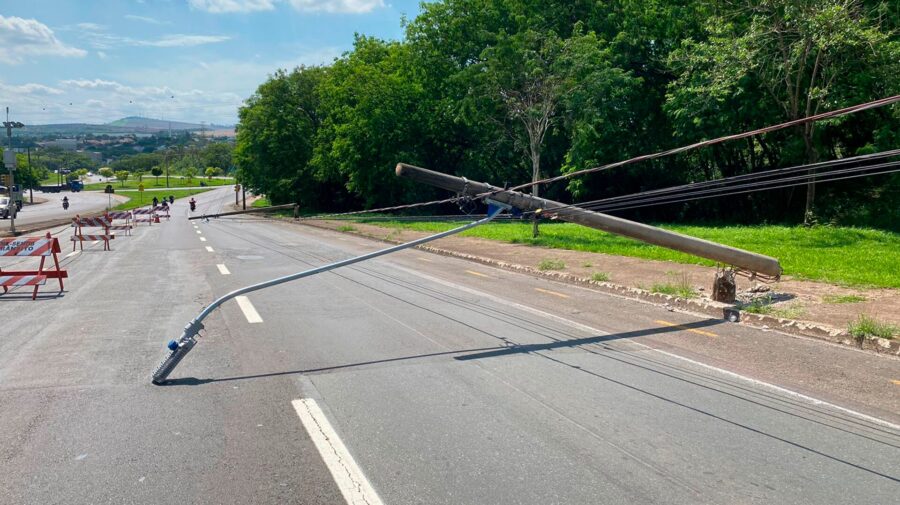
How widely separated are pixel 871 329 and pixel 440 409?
5974 mm

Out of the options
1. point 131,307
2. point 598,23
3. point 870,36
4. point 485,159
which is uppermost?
point 598,23


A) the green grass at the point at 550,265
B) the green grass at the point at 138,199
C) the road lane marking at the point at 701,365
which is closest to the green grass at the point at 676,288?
the road lane marking at the point at 701,365

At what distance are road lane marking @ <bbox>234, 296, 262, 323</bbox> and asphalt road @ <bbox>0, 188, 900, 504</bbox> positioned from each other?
70 millimetres

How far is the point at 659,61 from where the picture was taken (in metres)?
34.2

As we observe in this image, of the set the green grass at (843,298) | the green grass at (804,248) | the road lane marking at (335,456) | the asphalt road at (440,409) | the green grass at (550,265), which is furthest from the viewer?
the green grass at (550,265)

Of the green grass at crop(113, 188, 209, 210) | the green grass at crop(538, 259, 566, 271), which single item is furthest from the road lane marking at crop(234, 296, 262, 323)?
the green grass at crop(113, 188, 209, 210)

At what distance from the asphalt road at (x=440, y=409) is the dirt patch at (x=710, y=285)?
1.37 metres

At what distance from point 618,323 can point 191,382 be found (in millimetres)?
6048

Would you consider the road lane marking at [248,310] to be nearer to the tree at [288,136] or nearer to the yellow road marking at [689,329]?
the yellow road marking at [689,329]

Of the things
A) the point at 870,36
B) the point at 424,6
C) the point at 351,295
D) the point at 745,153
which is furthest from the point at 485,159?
the point at 351,295

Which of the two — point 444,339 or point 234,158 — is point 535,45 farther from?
point 234,158

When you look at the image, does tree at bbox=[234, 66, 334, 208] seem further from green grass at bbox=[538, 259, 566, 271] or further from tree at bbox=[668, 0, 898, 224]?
green grass at bbox=[538, 259, 566, 271]

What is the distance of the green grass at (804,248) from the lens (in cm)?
1323

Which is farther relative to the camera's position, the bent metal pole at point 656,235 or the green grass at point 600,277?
the green grass at point 600,277
